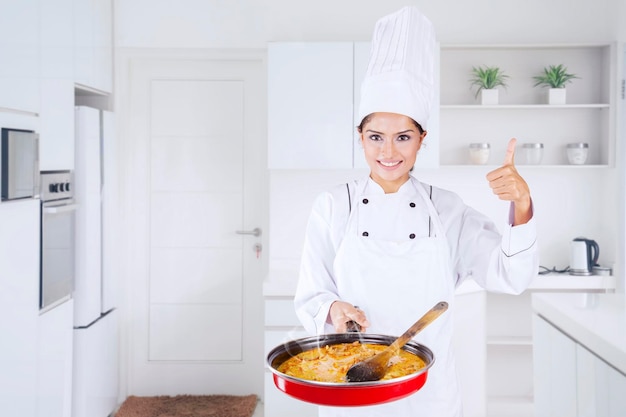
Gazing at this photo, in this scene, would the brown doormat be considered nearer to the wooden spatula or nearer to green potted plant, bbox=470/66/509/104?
green potted plant, bbox=470/66/509/104

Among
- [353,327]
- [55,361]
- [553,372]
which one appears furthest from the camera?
[55,361]

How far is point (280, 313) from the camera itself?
3.42 metres

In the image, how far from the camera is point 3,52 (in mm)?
2521

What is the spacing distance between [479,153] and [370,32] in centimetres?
93

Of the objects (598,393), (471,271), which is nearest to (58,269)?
(471,271)

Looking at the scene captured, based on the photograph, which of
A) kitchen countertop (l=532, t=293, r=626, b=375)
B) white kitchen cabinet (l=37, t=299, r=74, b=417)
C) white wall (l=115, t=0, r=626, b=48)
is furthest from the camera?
white wall (l=115, t=0, r=626, b=48)

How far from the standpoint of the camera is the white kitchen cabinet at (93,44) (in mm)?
3371

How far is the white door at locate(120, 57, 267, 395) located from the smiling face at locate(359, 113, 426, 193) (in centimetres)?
225

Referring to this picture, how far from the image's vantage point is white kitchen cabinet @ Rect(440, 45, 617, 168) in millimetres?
4004

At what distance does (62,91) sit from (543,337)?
2.29m

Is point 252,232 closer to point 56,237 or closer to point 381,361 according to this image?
point 56,237

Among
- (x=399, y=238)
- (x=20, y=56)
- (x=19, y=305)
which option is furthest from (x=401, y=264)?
(x=20, y=56)

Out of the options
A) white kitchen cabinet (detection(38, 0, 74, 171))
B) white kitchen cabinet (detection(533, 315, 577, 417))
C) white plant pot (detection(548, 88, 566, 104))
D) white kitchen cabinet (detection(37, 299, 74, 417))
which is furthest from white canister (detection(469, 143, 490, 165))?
white kitchen cabinet (detection(37, 299, 74, 417))

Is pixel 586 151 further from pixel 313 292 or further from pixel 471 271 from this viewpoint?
pixel 313 292
